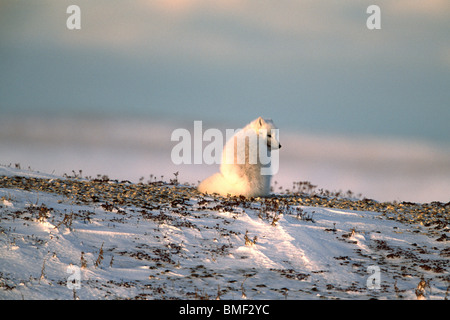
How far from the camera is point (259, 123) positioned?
13766 millimetres

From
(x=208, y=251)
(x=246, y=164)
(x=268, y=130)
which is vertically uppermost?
(x=268, y=130)

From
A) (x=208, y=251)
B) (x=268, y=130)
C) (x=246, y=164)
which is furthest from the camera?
(x=268, y=130)

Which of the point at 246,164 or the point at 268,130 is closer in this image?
the point at 246,164

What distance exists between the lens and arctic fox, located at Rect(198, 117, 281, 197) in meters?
13.1

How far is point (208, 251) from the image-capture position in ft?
28.9

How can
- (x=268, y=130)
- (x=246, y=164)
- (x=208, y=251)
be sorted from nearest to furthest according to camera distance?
(x=208, y=251)
(x=246, y=164)
(x=268, y=130)

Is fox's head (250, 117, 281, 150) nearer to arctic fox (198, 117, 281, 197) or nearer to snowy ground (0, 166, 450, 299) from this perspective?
arctic fox (198, 117, 281, 197)

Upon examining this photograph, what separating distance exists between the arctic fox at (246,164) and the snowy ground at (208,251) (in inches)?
37.9

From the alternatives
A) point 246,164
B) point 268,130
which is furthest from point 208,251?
point 268,130

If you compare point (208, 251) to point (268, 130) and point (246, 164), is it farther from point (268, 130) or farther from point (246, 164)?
point (268, 130)

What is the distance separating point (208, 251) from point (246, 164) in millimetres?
4677

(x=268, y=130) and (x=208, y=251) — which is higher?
(x=268, y=130)
